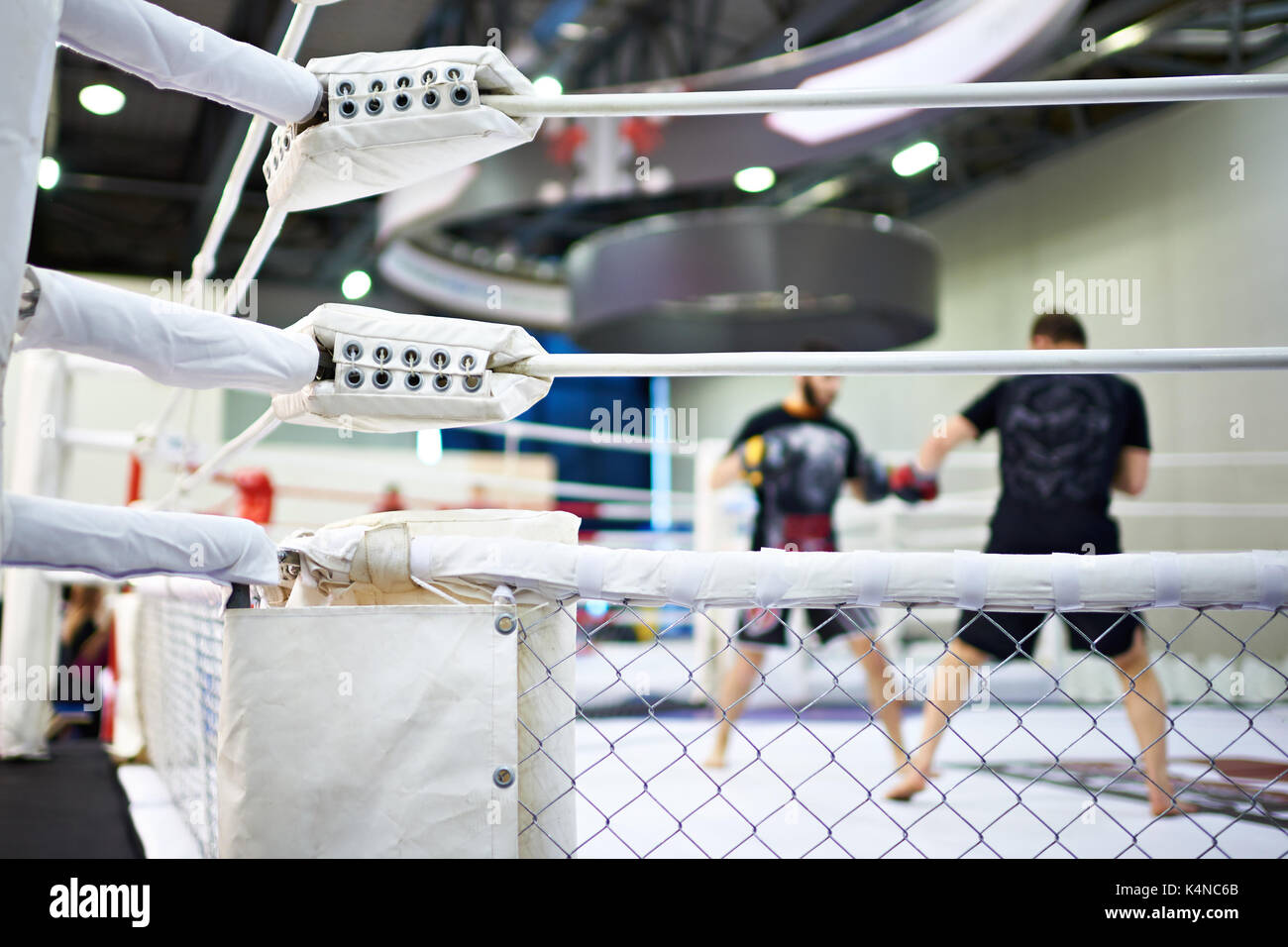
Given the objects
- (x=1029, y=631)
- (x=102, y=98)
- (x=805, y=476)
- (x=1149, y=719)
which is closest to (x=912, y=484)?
(x=805, y=476)

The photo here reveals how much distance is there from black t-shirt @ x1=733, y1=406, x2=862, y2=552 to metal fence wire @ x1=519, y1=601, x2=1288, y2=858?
26 centimetres

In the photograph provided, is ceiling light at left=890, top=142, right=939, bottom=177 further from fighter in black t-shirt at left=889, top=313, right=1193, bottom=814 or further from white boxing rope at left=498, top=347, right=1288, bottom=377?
white boxing rope at left=498, top=347, right=1288, bottom=377

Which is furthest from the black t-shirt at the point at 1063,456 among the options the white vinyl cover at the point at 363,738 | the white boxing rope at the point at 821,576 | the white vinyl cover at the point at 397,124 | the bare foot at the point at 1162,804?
the white vinyl cover at the point at 363,738

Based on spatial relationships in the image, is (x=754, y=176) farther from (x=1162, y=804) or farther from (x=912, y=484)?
(x=1162, y=804)

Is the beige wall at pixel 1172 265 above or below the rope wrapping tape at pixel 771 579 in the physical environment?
above

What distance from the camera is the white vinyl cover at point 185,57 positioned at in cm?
62

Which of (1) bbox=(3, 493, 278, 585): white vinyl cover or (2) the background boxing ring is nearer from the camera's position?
(1) bbox=(3, 493, 278, 585): white vinyl cover

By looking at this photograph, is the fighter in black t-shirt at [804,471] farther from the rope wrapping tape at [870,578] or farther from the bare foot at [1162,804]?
the rope wrapping tape at [870,578]

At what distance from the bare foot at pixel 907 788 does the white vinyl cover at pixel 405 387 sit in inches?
44.3

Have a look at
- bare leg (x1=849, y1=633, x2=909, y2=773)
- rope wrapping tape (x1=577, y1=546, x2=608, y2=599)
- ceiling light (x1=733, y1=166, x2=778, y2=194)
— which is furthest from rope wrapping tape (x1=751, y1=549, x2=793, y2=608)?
ceiling light (x1=733, y1=166, x2=778, y2=194)

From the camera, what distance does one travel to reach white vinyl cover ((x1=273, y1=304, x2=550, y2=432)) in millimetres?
756

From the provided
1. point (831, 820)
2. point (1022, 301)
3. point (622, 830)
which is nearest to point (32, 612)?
point (622, 830)

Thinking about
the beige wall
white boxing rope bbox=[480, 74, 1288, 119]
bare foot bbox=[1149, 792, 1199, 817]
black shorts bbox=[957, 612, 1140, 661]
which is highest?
the beige wall

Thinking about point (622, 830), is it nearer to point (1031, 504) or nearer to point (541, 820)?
point (541, 820)
